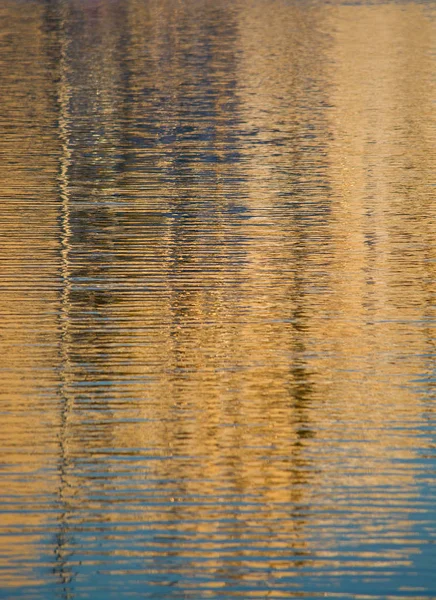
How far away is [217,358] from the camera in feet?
32.6

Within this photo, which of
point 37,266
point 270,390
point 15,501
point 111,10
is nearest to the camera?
point 15,501

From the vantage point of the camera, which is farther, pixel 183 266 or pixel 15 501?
pixel 183 266

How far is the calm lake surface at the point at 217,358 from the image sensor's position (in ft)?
22.3

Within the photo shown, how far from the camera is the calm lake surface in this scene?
6809mm

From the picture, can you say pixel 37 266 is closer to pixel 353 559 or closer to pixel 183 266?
pixel 183 266

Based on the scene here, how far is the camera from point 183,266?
1274 cm

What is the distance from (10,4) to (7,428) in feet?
179

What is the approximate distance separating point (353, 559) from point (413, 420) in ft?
6.57

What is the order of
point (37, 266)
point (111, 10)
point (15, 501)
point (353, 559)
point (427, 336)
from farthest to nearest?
point (111, 10)
point (37, 266)
point (427, 336)
point (15, 501)
point (353, 559)

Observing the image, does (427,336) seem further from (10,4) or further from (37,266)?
(10,4)

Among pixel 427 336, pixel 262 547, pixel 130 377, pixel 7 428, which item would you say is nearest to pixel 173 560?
pixel 262 547

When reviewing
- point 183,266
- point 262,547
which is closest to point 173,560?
point 262,547

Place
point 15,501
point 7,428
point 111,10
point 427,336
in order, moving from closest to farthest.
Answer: point 15,501
point 7,428
point 427,336
point 111,10

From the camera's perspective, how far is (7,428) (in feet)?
27.7
